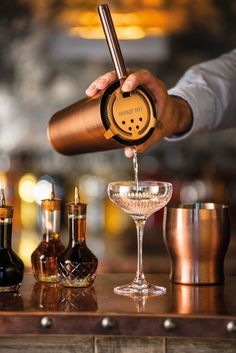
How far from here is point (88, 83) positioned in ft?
14.6

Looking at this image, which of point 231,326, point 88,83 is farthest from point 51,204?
point 88,83

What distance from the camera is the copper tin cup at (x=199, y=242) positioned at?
5.37ft

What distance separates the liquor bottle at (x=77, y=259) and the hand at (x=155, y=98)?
158 mm

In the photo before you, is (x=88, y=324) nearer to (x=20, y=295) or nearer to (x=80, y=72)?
(x=20, y=295)

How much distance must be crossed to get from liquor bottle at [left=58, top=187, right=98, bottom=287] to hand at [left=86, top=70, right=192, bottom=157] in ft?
0.52

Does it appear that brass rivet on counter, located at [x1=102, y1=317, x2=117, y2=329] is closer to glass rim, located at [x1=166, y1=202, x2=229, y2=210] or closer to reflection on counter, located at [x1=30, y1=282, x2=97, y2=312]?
reflection on counter, located at [x1=30, y1=282, x2=97, y2=312]

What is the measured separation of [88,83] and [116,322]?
3200 millimetres

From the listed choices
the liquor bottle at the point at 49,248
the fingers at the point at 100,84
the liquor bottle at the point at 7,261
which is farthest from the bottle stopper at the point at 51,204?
the fingers at the point at 100,84

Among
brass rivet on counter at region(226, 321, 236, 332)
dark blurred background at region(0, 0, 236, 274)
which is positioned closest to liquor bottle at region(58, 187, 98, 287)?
brass rivet on counter at region(226, 321, 236, 332)

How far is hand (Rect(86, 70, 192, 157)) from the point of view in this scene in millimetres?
1530

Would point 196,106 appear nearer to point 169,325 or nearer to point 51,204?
point 51,204

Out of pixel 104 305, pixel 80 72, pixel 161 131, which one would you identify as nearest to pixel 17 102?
pixel 80 72

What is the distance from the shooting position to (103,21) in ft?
5.06

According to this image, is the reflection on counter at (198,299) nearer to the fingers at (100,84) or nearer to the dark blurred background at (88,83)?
the fingers at (100,84)
